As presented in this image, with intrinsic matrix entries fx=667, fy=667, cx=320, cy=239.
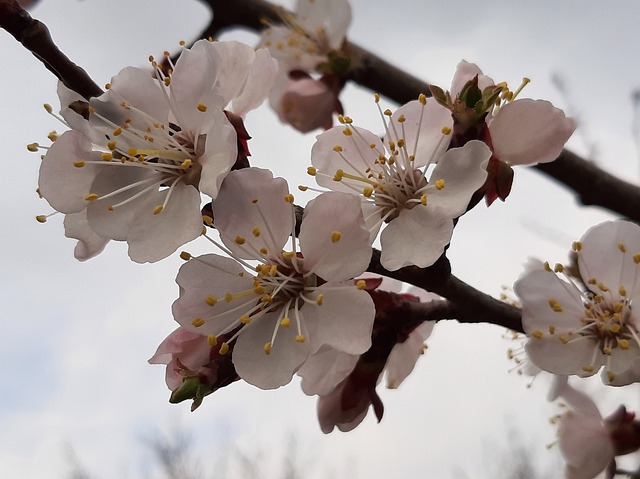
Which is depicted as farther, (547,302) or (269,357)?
(547,302)

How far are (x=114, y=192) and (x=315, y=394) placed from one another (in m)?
0.34

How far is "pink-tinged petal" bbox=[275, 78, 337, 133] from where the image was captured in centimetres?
157

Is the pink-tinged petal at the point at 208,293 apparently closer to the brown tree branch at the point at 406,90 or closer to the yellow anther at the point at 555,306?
the yellow anther at the point at 555,306

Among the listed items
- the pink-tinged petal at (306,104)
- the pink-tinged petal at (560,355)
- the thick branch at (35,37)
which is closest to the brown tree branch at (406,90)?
the pink-tinged petal at (306,104)

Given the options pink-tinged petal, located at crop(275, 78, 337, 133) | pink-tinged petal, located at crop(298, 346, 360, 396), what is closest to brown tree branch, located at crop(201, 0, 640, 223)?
pink-tinged petal, located at crop(275, 78, 337, 133)

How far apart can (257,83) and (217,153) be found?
20 centimetres

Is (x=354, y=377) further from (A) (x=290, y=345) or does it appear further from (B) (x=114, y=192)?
(B) (x=114, y=192)

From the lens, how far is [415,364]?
107 centimetres

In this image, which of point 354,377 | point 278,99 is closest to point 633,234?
point 354,377

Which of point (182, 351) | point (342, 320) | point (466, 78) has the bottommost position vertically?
point (182, 351)

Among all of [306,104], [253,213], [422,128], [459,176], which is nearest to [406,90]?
[306,104]

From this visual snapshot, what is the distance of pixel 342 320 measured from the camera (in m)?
0.74

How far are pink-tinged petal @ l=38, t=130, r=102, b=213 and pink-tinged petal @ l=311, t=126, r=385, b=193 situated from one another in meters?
0.28

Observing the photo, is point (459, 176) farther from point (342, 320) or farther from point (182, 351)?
point (182, 351)
